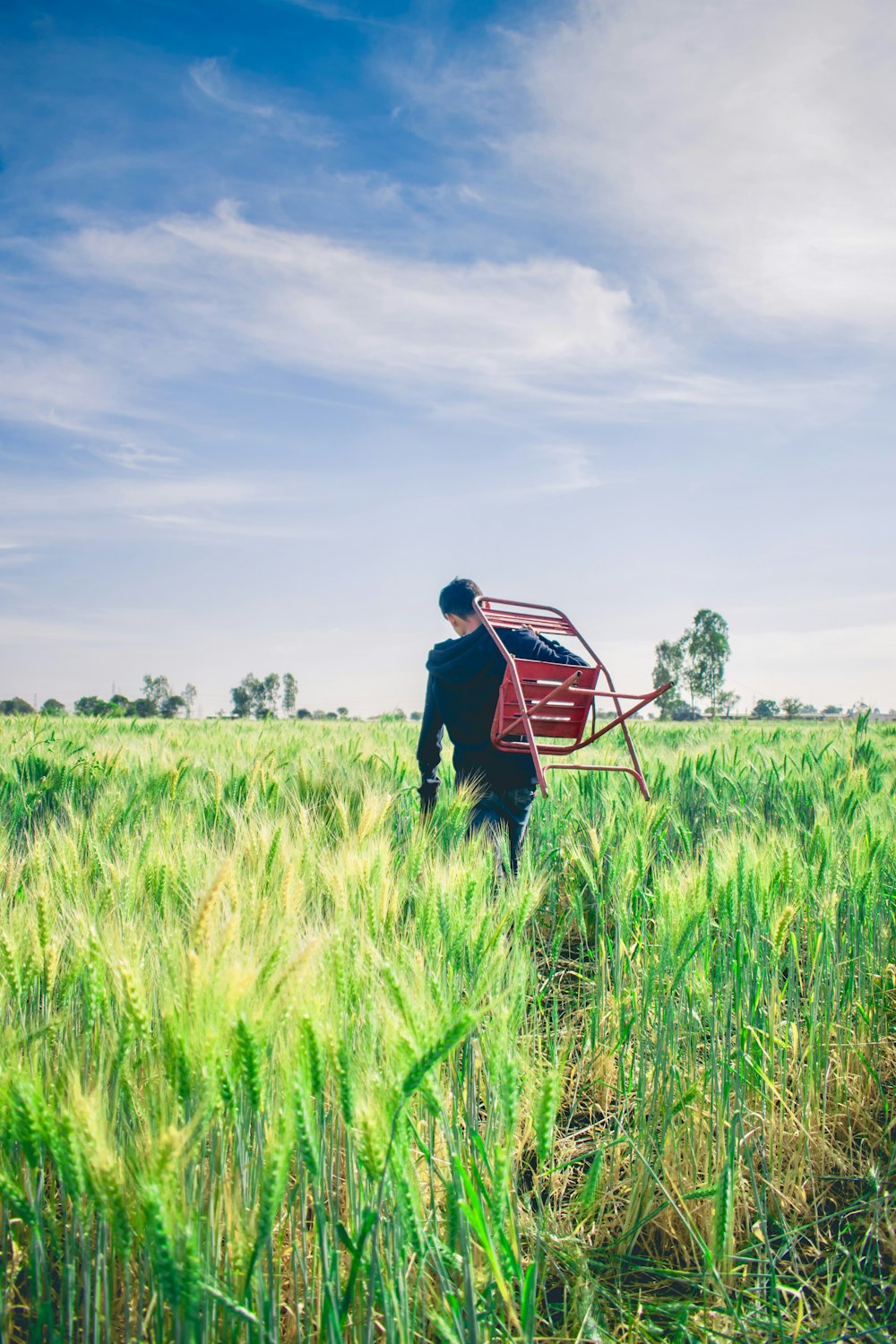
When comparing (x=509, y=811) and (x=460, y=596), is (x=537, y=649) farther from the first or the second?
(x=509, y=811)

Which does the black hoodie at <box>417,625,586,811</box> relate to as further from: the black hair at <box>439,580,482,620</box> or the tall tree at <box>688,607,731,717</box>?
the tall tree at <box>688,607,731,717</box>

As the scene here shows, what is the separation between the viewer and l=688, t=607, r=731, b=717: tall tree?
74188 millimetres

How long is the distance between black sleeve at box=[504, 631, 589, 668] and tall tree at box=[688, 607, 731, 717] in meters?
73.9

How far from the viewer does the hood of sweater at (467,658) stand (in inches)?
141

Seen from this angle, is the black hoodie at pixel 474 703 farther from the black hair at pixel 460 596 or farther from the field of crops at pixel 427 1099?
the field of crops at pixel 427 1099

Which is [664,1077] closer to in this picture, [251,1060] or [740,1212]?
[740,1212]

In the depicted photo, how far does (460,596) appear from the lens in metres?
3.62

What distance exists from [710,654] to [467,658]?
74.8 meters

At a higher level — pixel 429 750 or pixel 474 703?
pixel 474 703

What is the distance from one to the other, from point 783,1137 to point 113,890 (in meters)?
1.55

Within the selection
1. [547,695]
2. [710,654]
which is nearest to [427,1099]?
[547,695]

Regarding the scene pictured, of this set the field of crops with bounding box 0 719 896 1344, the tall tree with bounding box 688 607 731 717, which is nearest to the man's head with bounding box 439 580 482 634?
the field of crops with bounding box 0 719 896 1344

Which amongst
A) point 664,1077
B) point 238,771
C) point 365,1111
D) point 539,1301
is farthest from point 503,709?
point 365,1111

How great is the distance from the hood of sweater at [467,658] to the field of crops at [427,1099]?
3.22ft
